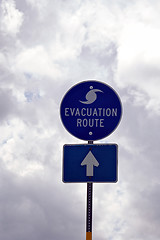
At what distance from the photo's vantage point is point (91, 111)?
7383 mm

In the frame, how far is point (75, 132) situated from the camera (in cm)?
738

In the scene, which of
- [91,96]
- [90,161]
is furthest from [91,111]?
[90,161]

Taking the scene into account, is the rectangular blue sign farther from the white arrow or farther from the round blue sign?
the round blue sign

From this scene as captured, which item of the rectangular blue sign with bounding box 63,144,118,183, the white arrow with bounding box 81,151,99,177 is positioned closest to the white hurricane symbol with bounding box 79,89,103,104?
the rectangular blue sign with bounding box 63,144,118,183

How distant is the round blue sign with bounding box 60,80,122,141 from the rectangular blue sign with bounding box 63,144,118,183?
0.82ft

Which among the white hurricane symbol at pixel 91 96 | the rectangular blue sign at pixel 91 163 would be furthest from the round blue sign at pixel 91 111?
the rectangular blue sign at pixel 91 163

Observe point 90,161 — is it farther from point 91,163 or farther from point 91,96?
point 91,96

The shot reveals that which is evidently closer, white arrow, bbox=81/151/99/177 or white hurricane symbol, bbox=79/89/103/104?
white arrow, bbox=81/151/99/177

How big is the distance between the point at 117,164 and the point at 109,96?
1337 millimetres

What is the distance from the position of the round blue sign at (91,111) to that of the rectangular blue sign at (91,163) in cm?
25

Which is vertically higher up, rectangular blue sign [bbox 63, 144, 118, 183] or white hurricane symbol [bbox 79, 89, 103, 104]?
white hurricane symbol [bbox 79, 89, 103, 104]

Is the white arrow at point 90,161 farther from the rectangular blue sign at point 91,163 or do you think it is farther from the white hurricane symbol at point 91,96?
the white hurricane symbol at point 91,96

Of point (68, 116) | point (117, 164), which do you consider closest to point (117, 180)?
point (117, 164)

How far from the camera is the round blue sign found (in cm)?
735
